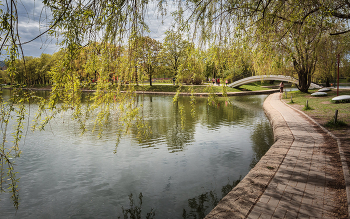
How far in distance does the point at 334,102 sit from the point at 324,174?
46.5 ft

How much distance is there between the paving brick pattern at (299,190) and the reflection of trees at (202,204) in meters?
1.27

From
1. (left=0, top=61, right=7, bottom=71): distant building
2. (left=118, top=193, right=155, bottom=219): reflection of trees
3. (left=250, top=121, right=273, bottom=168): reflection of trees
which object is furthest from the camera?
(left=250, top=121, right=273, bottom=168): reflection of trees

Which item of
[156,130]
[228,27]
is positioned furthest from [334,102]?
[228,27]

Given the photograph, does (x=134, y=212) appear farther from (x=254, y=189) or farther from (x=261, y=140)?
(x=261, y=140)

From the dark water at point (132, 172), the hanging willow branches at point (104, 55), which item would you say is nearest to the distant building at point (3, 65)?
the hanging willow branches at point (104, 55)

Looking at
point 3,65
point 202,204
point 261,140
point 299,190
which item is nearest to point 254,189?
point 299,190

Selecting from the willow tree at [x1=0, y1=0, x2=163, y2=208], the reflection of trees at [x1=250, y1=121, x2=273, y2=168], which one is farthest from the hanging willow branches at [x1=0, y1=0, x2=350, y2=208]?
the reflection of trees at [x1=250, y1=121, x2=273, y2=168]

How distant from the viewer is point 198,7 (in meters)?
5.48

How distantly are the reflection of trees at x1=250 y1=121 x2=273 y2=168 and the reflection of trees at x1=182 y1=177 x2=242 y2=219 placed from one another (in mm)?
2339

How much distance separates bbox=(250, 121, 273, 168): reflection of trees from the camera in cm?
819

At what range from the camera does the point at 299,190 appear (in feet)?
14.1

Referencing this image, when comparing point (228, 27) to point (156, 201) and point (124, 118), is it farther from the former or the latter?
point (156, 201)

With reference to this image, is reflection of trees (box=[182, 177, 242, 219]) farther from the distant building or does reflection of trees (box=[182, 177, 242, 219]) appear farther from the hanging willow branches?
the distant building

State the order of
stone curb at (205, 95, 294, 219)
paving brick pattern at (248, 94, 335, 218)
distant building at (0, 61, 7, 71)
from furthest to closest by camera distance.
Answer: stone curb at (205, 95, 294, 219) → paving brick pattern at (248, 94, 335, 218) → distant building at (0, 61, 7, 71)
